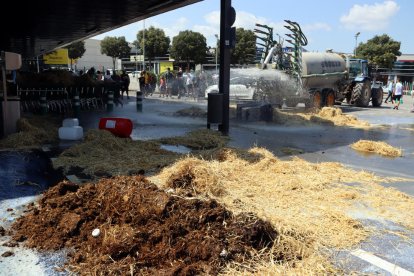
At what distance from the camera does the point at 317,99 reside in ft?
65.3

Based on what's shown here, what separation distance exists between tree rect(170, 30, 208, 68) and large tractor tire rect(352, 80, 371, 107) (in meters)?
33.1

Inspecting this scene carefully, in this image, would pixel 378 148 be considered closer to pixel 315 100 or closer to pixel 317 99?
pixel 315 100

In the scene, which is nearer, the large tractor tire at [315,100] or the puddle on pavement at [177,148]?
the puddle on pavement at [177,148]

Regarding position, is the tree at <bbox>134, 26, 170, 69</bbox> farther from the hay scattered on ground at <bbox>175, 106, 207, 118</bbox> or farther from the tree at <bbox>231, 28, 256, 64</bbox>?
→ the hay scattered on ground at <bbox>175, 106, 207, 118</bbox>

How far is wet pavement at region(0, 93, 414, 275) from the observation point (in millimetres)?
4438

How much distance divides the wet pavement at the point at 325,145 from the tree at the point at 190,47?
36.7 m

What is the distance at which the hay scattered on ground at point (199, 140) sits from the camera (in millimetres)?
9961

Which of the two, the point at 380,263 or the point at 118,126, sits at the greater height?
the point at 118,126

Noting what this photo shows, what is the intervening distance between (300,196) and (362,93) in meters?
19.0

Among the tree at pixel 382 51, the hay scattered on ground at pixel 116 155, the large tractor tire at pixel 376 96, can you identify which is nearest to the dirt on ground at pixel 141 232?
the hay scattered on ground at pixel 116 155

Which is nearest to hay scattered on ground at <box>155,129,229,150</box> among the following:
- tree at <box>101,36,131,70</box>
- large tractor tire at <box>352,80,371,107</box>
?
large tractor tire at <box>352,80,371,107</box>

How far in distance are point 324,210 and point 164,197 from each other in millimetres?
2237

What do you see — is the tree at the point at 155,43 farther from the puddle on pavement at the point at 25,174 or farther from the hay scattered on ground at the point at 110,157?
the puddle on pavement at the point at 25,174

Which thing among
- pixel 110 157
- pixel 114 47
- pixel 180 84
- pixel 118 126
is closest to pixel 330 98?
pixel 180 84
